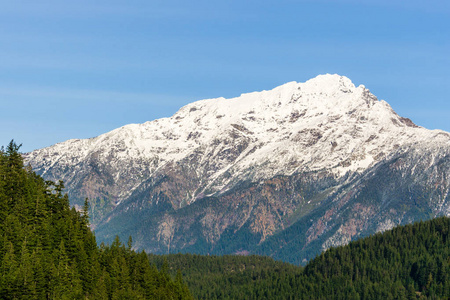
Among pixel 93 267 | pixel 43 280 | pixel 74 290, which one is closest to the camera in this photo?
pixel 43 280

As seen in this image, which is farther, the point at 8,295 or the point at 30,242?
the point at 30,242

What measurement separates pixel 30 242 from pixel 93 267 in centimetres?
2209

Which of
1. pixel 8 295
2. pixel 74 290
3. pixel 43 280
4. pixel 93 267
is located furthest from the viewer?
pixel 93 267

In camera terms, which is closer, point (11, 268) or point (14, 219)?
point (11, 268)

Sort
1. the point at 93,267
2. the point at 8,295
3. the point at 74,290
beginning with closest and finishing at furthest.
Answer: the point at 8,295 < the point at 74,290 < the point at 93,267

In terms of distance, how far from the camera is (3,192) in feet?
653

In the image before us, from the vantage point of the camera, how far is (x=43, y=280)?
162 meters

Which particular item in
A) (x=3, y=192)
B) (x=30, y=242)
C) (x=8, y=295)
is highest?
(x=3, y=192)

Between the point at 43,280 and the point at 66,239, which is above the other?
the point at 66,239

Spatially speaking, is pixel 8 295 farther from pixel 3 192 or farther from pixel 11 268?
pixel 3 192

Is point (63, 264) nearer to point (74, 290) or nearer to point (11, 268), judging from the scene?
point (74, 290)

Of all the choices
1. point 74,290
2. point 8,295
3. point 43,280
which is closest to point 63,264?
point 74,290

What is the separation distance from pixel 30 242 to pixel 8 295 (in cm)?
3065

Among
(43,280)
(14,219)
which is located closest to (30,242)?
(14,219)
